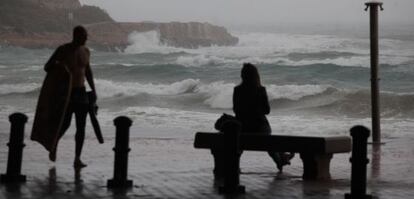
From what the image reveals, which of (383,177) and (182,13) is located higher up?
(182,13)

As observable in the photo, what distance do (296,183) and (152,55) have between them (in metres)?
46.1

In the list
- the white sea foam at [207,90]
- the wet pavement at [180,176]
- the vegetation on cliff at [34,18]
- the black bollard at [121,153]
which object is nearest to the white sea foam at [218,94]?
the white sea foam at [207,90]

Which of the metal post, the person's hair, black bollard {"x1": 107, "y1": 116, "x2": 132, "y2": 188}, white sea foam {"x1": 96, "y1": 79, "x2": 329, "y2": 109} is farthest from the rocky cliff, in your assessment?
black bollard {"x1": 107, "y1": 116, "x2": 132, "y2": 188}

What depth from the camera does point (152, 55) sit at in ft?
182

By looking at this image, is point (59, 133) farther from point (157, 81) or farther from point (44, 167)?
point (157, 81)

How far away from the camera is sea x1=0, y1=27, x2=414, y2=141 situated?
75.6 ft

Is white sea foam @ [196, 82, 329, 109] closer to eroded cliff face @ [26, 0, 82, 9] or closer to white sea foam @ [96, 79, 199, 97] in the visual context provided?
white sea foam @ [96, 79, 199, 97]

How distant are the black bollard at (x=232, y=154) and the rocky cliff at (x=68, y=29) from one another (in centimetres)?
4728

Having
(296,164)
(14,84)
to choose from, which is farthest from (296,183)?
(14,84)

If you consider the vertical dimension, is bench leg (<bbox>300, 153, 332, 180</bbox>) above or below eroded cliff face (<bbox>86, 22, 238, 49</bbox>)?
below

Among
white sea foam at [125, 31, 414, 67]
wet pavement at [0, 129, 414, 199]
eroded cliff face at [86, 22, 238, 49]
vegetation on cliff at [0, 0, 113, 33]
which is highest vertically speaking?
vegetation on cliff at [0, 0, 113, 33]

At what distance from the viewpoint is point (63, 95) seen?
9.98 meters

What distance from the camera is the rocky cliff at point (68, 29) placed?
186 feet

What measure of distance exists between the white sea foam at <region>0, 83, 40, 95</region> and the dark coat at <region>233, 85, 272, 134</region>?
25.8m
